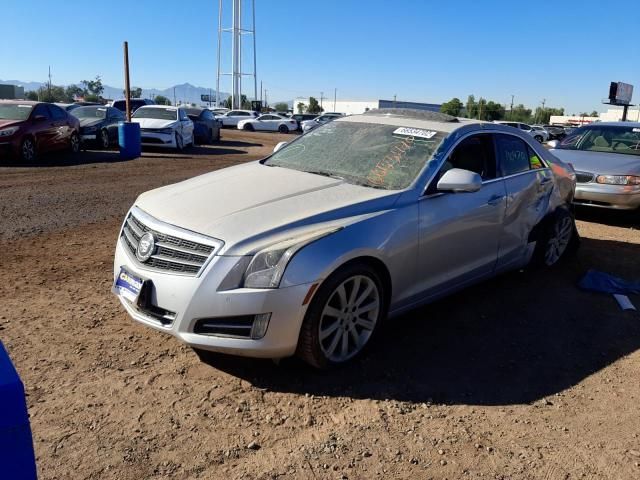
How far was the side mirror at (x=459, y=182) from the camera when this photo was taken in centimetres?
411

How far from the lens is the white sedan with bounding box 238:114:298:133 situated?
133ft

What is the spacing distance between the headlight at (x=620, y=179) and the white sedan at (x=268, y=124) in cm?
3376

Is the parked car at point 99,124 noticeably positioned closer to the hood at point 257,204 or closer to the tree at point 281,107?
the hood at point 257,204

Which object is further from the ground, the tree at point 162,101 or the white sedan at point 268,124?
the tree at point 162,101

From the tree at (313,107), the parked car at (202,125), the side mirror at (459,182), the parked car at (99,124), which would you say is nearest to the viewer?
the side mirror at (459,182)

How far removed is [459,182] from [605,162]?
6.09 metres

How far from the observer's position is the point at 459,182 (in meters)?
4.11

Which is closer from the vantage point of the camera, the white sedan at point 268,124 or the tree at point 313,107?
the white sedan at point 268,124

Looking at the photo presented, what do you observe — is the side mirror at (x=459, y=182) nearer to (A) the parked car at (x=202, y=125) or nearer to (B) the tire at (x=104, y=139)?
(B) the tire at (x=104, y=139)

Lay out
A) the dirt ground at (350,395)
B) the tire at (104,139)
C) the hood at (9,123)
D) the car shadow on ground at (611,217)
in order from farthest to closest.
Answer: the tire at (104,139), the hood at (9,123), the car shadow on ground at (611,217), the dirt ground at (350,395)

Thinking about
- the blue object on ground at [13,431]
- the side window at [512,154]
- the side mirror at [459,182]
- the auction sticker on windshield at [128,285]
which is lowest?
the auction sticker on windshield at [128,285]

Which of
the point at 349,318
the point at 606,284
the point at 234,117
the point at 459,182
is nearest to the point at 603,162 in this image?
the point at 606,284

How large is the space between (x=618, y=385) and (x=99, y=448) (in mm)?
3238

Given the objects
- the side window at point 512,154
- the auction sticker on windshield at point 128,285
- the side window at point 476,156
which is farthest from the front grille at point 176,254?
the side window at point 512,154
